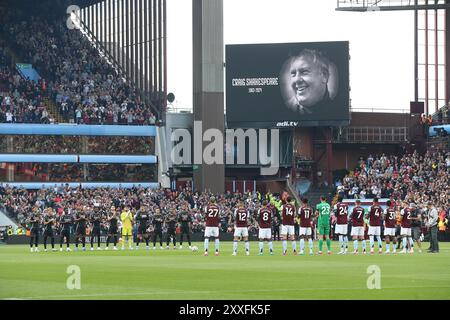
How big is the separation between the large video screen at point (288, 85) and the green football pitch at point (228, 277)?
4079 cm

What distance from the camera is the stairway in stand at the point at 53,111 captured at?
8612 cm

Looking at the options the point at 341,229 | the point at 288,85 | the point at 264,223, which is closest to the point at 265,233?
the point at 264,223

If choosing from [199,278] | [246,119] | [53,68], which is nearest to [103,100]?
[53,68]

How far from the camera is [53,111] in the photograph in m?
86.4

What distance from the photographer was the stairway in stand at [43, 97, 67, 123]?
86125 millimetres

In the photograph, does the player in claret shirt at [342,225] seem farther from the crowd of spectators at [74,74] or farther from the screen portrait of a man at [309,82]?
the crowd of spectators at [74,74]

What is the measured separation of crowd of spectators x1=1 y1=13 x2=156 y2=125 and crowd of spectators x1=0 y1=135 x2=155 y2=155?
1444 mm

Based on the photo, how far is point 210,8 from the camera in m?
84.2

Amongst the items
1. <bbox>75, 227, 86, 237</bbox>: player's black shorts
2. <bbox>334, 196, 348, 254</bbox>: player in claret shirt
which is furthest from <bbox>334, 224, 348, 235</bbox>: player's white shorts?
<bbox>75, 227, 86, 237</bbox>: player's black shorts

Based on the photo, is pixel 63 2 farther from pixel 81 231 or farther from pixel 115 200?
pixel 81 231

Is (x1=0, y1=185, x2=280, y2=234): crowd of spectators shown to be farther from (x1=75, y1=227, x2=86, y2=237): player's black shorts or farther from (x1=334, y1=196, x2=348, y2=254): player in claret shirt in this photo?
(x1=334, y1=196, x2=348, y2=254): player in claret shirt

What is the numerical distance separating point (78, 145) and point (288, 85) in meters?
16.7

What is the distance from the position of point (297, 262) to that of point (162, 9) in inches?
2186
